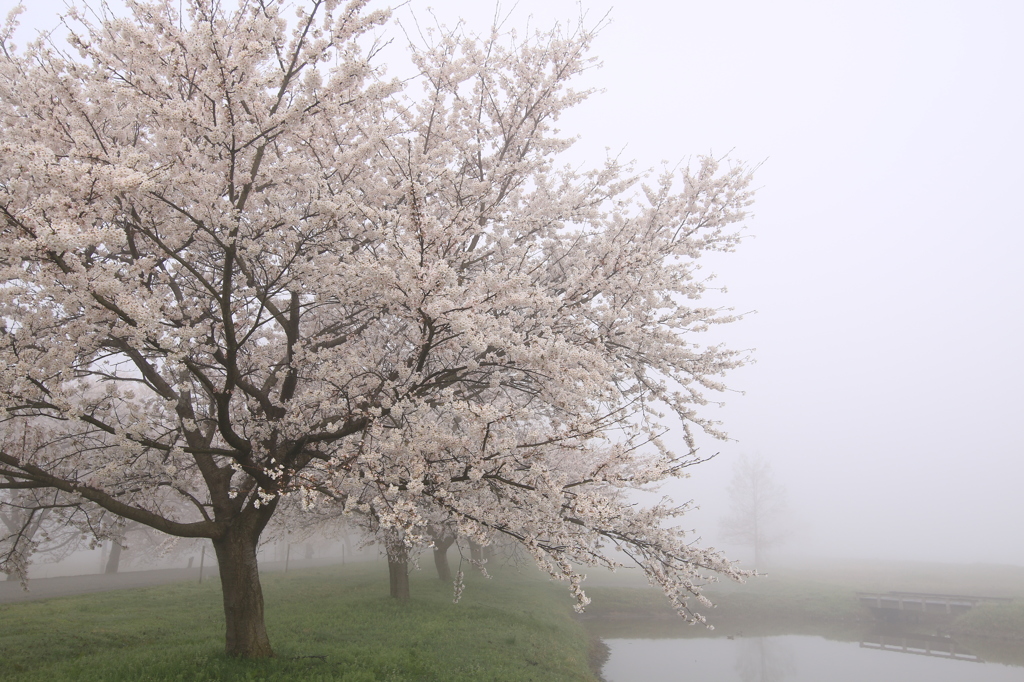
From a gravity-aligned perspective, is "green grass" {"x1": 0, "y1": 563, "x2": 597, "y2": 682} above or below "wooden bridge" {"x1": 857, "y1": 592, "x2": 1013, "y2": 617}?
above

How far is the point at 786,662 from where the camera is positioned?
74.5 ft

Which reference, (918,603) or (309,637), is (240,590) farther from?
(918,603)

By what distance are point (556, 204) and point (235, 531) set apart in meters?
8.27

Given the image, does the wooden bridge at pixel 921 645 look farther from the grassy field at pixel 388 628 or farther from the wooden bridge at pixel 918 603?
the wooden bridge at pixel 918 603

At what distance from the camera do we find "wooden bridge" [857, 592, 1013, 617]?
99.6 feet

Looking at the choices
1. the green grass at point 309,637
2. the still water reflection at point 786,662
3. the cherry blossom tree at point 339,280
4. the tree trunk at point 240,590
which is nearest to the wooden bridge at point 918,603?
the still water reflection at point 786,662

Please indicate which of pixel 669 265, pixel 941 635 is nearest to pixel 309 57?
pixel 669 265

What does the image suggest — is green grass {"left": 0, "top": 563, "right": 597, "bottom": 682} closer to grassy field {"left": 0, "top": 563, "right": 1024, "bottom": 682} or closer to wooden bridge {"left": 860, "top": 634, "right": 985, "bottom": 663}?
grassy field {"left": 0, "top": 563, "right": 1024, "bottom": 682}

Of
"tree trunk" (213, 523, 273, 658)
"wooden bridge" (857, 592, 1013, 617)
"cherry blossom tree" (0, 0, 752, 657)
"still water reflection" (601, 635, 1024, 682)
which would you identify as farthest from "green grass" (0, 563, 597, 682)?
"wooden bridge" (857, 592, 1013, 617)

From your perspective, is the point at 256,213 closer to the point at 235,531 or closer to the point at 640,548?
the point at 235,531

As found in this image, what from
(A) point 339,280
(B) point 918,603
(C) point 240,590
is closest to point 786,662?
(B) point 918,603

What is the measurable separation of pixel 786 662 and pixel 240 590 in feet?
73.5

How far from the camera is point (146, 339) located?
618 cm

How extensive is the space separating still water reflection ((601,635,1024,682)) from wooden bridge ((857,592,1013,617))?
4901mm
